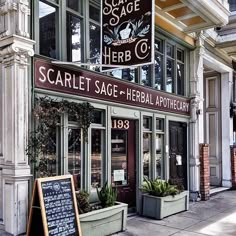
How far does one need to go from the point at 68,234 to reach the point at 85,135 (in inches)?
73.4

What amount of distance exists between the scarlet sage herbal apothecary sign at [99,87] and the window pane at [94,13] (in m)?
1.20

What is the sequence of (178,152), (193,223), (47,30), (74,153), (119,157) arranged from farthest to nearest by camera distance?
1. (178,152)
2. (119,157)
3. (193,223)
4. (74,153)
5. (47,30)

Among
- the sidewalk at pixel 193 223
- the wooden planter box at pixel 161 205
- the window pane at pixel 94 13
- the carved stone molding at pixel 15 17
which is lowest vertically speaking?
the sidewalk at pixel 193 223

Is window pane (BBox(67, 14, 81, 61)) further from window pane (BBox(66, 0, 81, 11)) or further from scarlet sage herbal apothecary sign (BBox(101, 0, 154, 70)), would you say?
scarlet sage herbal apothecary sign (BBox(101, 0, 154, 70))

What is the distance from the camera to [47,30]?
591 centimetres

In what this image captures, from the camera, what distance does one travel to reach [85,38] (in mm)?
6609

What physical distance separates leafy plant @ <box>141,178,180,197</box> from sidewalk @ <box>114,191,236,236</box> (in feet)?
1.78

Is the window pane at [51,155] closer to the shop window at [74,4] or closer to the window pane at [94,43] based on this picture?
the window pane at [94,43]

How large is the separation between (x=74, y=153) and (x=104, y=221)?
1.33 m

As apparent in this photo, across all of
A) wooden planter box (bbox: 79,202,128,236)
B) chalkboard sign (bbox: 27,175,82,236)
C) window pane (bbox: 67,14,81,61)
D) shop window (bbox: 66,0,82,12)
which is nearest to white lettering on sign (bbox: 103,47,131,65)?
window pane (bbox: 67,14,81,61)

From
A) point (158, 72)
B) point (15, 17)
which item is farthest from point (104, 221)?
point (158, 72)

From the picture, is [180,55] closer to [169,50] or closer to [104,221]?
[169,50]

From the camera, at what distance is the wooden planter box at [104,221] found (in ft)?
18.6

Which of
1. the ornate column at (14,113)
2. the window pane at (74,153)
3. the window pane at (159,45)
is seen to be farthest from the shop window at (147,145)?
the ornate column at (14,113)
